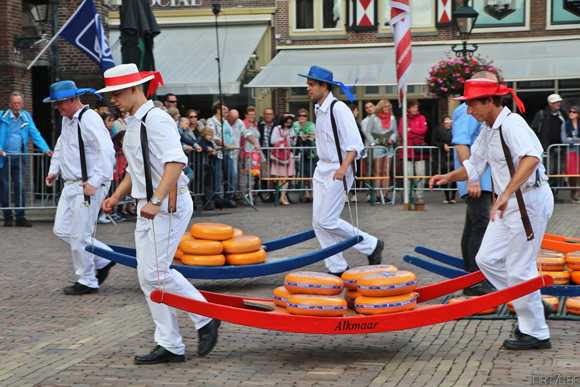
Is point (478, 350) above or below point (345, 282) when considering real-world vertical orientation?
below

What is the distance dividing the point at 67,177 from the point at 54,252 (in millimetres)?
2752

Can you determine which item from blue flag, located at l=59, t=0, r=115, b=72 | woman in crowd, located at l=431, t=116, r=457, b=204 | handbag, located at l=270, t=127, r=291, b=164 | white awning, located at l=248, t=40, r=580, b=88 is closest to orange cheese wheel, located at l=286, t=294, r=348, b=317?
blue flag, located at l=59, t=0, r=115, b=72

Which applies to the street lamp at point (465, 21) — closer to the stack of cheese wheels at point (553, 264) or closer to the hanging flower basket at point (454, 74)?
the hanging flower basket at point (454, 74)

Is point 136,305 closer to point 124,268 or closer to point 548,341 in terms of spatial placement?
point 124,268

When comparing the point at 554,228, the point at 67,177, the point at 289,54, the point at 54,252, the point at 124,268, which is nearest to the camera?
the point at 67,177

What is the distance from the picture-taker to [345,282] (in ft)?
16.5

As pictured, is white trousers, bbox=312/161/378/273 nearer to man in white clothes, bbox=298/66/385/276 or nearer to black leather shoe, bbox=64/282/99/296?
man in white clothes, bbox=298/66/385/276

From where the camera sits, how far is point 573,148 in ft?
47.4

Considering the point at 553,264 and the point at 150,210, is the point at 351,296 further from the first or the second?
the point at 553,264

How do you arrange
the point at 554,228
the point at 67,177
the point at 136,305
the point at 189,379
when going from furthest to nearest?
the point at 554,228 → the point at 67,177 → the point at 136,305 → the point at 189,379

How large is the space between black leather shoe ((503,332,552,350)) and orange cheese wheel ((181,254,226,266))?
9.76 feet

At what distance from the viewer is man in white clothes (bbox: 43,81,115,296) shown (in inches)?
270

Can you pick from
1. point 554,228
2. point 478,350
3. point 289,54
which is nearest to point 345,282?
point 478,350

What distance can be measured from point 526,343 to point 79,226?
13.8 ft
